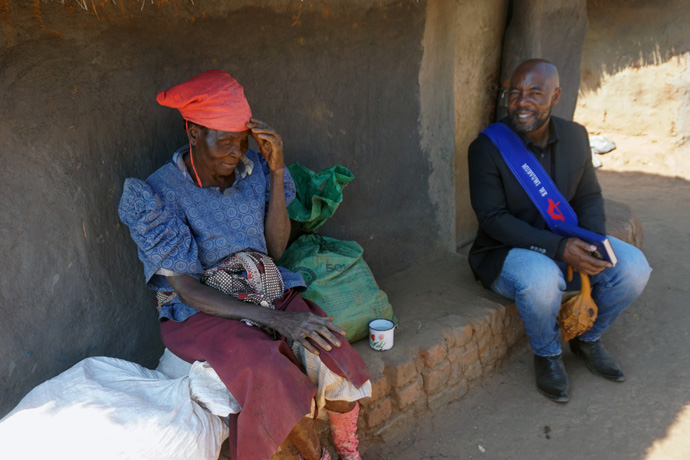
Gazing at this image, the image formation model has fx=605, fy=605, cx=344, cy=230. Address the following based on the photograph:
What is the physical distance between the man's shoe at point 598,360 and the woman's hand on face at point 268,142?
1.99 metres

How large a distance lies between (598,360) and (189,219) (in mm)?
2309

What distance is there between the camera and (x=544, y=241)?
302cm

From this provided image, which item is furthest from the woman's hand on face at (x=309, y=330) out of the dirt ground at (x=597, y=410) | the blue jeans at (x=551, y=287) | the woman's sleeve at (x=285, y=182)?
the blue jeans at (x=551, y=287)

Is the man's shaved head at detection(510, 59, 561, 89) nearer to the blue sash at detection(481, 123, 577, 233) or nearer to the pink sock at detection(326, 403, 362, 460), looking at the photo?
the blue sash at detection(481, 123, 577, 233)

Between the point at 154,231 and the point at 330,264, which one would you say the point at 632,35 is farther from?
the point at 154,231

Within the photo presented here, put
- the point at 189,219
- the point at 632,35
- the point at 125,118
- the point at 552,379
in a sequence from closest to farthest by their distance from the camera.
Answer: the point at 189,219, the point at 125,118, the point at 552,379, the point at 632,35

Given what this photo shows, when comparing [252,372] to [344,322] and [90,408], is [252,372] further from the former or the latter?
[344,322]

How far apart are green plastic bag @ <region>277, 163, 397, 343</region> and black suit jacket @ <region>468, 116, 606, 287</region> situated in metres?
0.68

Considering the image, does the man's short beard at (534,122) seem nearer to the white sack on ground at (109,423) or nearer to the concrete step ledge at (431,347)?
the concrete step ledge at (431,347)

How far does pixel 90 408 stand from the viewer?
2010mm

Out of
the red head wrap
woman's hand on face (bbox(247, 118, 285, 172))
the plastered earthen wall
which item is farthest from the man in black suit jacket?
the red head wrap

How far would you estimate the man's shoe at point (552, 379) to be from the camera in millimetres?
3094

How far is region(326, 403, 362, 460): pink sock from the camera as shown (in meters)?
2.37

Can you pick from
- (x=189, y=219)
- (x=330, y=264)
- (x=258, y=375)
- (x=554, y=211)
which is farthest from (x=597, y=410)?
(x=189, y=219)
